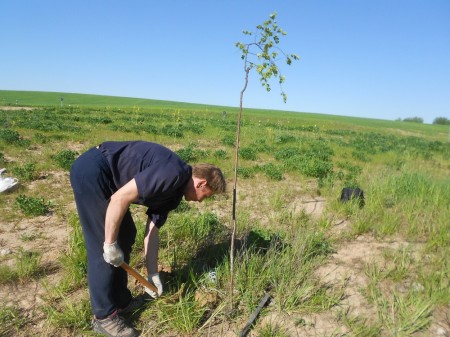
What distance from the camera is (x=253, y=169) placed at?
7285mm

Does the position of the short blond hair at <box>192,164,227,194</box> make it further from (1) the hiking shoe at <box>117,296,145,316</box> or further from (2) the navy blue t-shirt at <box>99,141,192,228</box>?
(1) the hiking shoe at <box>117,296,145,316</box>

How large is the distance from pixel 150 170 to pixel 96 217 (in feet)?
1.84

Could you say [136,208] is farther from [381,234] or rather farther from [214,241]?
[381,234]

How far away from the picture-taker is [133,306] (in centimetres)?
276

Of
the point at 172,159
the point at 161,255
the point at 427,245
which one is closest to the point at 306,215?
the point at 427,245

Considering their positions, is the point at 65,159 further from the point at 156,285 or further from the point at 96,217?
the point at 96,217

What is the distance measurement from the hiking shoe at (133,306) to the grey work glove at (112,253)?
63 centimetres

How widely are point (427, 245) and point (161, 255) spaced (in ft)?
9.77

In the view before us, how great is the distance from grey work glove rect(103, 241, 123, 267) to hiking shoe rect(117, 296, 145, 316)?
2.06 ft

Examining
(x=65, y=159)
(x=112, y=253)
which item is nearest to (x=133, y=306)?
(x=112, y=253)

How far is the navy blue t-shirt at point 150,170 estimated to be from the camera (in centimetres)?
207

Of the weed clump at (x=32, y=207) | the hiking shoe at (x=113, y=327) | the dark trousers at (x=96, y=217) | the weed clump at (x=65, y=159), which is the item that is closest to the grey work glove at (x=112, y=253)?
the dark trousers at (x=96, y=217)

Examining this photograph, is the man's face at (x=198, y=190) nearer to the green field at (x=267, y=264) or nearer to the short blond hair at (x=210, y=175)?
the short blond hair at (x=210, y=175)

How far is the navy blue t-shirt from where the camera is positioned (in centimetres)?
207
